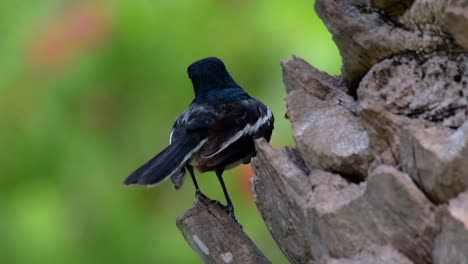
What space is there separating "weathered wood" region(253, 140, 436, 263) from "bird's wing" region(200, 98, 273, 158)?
4.68 ft

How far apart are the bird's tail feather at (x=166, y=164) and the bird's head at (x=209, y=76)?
0.66 meters

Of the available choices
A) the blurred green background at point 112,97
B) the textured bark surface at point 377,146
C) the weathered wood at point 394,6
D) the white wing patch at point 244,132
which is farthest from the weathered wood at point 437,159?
the blurred green background at point 112,97

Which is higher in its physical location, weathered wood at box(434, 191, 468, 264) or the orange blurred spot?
the orange blurred spot

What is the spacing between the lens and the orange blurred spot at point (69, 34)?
5.81 m

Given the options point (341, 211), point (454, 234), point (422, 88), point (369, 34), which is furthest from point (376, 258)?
point (369, 34)

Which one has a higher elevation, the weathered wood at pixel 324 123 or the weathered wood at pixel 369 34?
the weathered wood at pixel 369 34

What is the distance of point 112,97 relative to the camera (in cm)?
608

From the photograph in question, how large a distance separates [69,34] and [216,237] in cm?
273

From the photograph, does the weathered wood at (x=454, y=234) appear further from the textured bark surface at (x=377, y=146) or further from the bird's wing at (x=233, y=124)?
the bird's wing at (x=233, y=124)

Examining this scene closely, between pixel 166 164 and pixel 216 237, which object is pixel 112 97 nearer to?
pixel 166 164

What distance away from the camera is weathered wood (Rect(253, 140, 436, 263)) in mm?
2555

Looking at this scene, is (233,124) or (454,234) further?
(233,124)

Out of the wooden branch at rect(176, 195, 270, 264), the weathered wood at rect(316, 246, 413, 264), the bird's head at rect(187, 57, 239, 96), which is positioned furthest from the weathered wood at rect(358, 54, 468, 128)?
the bird's head at rect(187, 57, 239, 96)

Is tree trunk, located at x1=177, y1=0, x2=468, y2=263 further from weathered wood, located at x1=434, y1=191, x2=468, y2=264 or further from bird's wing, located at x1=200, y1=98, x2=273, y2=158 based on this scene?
bird's wing, located at x1=200, y1=98, x2=273, y2=158
